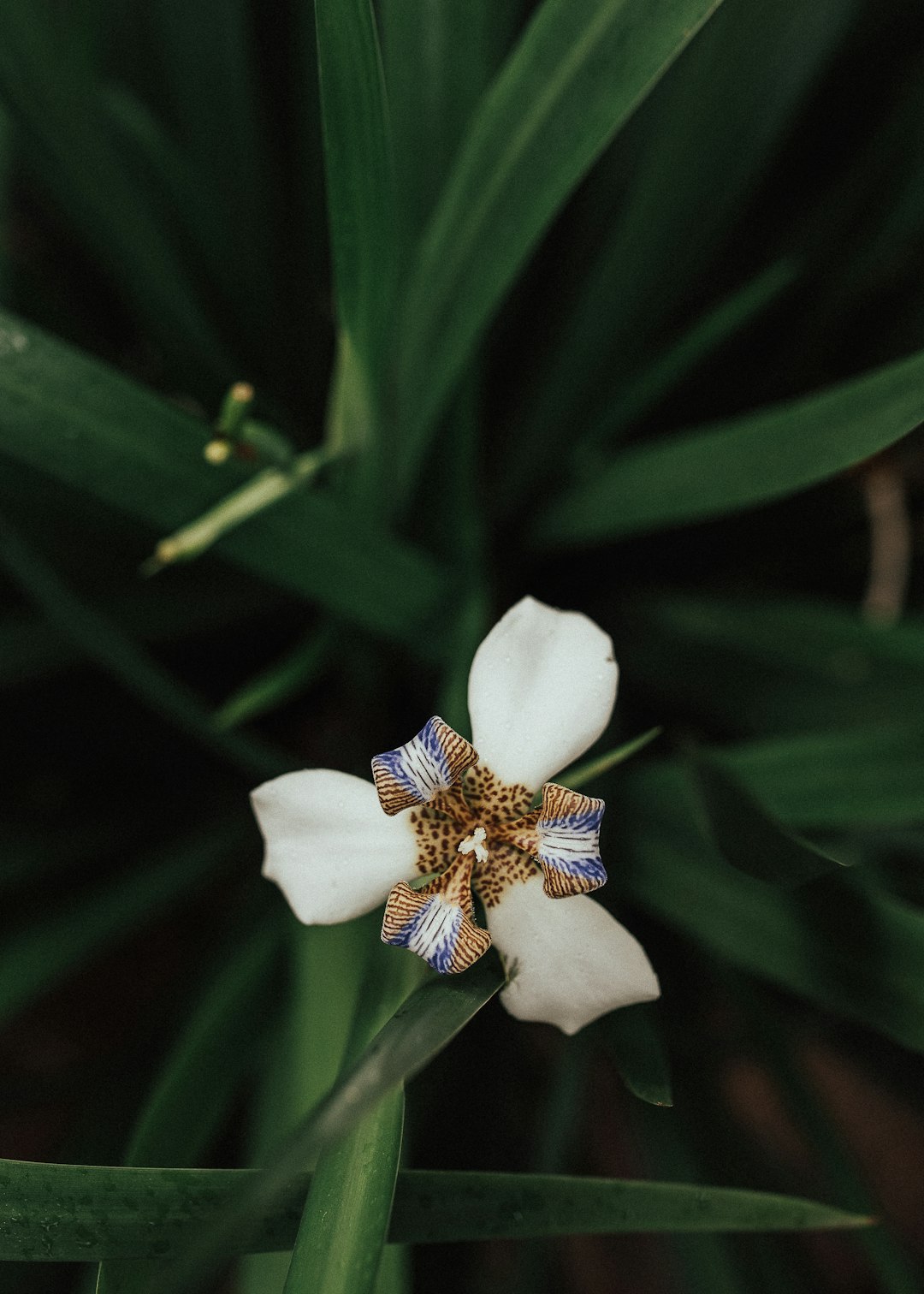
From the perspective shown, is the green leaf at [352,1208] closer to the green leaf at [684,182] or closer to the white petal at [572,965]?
the white petal at [572,965]

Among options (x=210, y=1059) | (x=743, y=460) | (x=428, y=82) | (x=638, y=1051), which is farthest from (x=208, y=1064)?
(x=428, y=82)

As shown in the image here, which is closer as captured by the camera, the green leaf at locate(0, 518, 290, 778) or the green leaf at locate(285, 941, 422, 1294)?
the green leaf at locate(285, 941, 422, 1294)

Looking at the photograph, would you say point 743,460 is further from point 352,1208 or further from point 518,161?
point 352,1208

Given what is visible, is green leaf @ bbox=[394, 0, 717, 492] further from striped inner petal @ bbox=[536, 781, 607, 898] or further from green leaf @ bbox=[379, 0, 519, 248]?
striped inner petal @ bbox=[536, 781, 607, 898]

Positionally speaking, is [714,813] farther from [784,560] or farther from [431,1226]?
[784,560]

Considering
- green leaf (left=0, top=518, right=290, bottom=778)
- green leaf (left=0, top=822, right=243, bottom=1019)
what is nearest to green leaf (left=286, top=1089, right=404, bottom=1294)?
green leaf (left=0, top=518, right=290, bottom=778)
